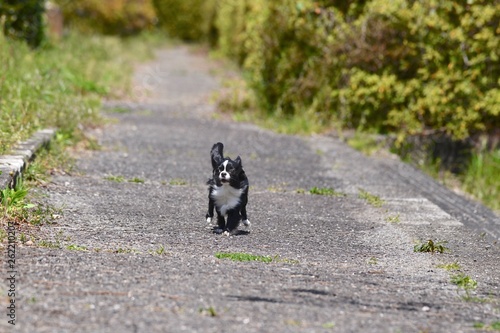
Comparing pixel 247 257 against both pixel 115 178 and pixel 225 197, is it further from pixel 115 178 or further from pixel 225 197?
pixel 115 178

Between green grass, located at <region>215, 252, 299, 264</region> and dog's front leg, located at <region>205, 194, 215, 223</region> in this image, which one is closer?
green grass, located at <region>215, 252, 299, 264</region>

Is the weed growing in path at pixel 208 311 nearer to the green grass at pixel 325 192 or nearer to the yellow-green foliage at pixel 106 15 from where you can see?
the green grass at pixel 325 192

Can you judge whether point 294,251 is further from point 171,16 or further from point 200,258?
point 171,16

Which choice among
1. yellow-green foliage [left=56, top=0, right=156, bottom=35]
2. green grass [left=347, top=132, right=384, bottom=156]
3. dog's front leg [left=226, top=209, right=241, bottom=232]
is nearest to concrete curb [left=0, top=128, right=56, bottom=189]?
dog's front leg [left=226, top=209, right=241, bottom=232]

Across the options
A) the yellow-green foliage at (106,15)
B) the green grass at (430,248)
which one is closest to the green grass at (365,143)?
the green grass at (430,248)

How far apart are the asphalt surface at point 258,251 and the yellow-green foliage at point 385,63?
4.57 feet

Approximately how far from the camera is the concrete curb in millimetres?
6811

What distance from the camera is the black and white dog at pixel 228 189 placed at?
6.00 metres

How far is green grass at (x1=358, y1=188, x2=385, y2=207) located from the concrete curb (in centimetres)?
299

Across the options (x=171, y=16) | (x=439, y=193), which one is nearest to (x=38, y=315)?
(x=439, y=193)

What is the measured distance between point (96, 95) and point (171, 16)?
78.7 ft

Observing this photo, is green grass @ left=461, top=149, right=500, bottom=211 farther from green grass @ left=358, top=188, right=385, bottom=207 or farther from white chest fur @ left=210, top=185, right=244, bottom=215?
white chest fur @ left=210, top=185, right=244, bottom=215

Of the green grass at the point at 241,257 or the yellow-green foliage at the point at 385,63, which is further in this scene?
the yellow-green foliage at the point at 385,63

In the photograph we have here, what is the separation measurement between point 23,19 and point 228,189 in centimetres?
998
